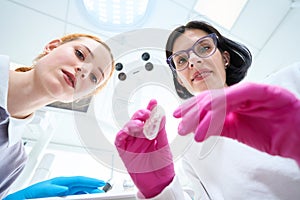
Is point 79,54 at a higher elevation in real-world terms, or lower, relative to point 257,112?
lower

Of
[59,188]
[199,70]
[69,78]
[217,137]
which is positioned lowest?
[59,188]

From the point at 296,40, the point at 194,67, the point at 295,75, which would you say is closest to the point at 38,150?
the point at 194,67

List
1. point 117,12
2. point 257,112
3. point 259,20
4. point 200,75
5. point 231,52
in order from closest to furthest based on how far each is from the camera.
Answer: point 257,112
point 200,75
point 231,52
point 117,12
point 259,20

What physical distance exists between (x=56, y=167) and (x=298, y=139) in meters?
1.67

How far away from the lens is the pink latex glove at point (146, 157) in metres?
0.48

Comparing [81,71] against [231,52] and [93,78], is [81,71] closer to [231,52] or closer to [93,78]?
[93,78]

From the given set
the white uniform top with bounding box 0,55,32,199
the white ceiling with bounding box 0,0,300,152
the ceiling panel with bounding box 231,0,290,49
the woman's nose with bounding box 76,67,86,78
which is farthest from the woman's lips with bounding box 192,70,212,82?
the ceiling panel with bounding box 231,0,290,49

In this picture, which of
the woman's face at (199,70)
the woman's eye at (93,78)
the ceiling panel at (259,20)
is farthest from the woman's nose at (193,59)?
the ceiling panel at (259,20)

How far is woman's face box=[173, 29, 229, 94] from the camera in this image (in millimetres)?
676

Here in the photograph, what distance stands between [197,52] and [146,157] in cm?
49

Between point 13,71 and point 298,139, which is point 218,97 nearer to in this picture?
point 298,139

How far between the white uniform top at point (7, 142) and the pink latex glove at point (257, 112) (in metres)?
0.70

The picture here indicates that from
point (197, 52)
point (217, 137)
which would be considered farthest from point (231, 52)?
point (217, 137)

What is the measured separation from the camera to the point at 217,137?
593 millimetres
